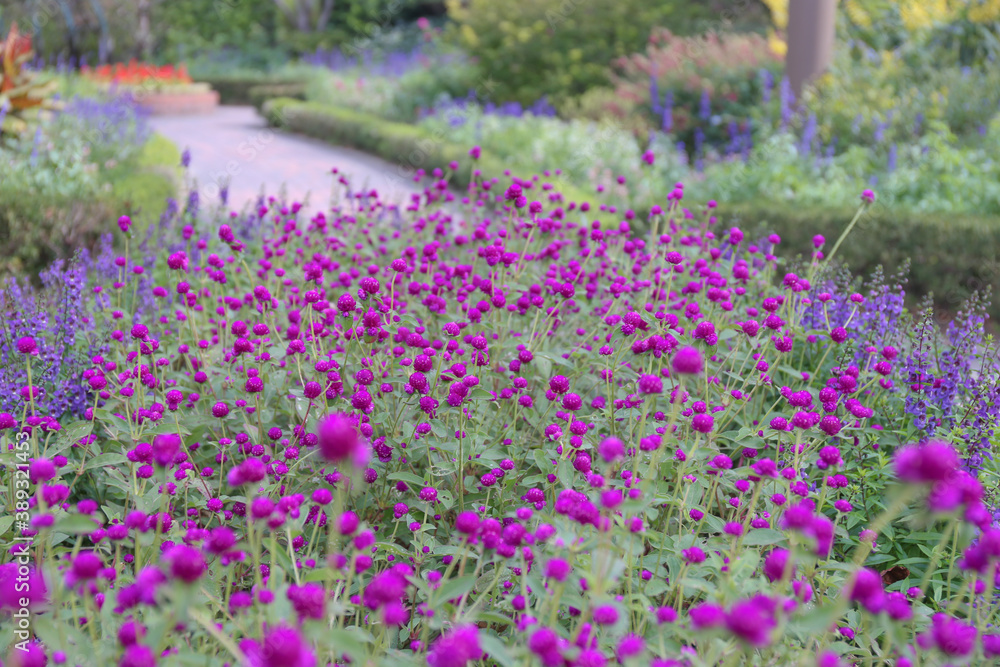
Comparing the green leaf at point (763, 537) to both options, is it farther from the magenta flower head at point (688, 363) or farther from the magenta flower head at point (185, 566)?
the magenta flower head at point (185, 566)

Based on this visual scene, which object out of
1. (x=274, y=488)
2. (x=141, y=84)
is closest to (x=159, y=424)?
(x=274, y=488)

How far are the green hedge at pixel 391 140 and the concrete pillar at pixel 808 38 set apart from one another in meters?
3.59

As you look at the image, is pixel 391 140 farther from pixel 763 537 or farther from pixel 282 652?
pixel 282 652

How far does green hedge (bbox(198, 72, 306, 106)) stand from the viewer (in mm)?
19500

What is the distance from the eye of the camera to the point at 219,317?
3152 mm

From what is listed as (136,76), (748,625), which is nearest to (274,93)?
(136,76)

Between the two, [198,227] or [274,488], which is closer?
[274,488]

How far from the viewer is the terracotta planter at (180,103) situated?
51.6 ft

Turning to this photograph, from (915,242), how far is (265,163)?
26.8 ft

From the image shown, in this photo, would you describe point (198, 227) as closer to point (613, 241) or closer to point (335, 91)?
point (613, 241)

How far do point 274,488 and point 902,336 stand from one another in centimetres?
254

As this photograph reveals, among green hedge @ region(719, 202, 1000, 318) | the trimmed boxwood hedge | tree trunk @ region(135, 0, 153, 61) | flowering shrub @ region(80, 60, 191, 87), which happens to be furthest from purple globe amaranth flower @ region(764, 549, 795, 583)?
tree trunk @ region(135, 0, 153, 61)

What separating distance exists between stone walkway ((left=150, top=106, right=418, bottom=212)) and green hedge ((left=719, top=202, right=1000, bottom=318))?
3.20 m

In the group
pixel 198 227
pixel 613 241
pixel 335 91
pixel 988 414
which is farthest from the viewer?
pixel 335 91
